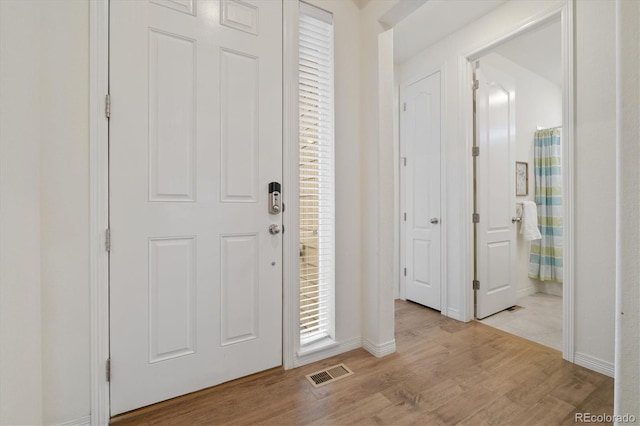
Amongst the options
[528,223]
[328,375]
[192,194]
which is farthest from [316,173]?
[528,223]

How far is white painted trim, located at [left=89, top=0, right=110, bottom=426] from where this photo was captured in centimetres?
127

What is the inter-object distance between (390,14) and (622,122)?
1.62 m

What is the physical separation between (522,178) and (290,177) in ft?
10.6

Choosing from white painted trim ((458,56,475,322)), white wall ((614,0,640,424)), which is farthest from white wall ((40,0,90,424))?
white painted trim ((458,56,475,322))

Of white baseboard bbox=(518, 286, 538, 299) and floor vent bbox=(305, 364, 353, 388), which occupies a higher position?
white baseboard bbox=(518, 286, 538, 299)

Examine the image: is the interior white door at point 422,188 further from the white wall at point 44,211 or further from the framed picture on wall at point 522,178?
the white wall at point 44,211

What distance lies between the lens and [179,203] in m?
1.47

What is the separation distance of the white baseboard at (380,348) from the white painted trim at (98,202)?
156cm

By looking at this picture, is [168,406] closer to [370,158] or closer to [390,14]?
[370,158]

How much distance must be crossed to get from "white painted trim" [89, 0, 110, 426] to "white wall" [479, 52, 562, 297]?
3.83 metres

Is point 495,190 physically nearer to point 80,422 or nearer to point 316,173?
point 316,173

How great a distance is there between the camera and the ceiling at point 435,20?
233 centimetres

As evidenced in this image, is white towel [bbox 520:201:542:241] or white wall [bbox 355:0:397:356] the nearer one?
white wall [bbox 355:0:397:356]

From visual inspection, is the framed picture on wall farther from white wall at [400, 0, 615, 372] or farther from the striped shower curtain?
white wall at [400, 0, 615, 372]
